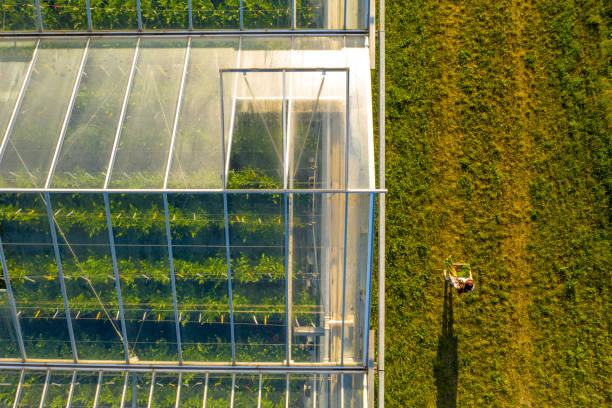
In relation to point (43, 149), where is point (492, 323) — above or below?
below

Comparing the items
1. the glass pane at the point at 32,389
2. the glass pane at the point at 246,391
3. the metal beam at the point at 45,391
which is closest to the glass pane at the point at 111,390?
the metal beam at the point at 45,391

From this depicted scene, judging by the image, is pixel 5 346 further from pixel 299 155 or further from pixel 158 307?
pixel 299 155

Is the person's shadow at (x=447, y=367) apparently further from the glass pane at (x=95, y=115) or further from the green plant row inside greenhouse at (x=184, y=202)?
the glass pane at (x=95, y=115)

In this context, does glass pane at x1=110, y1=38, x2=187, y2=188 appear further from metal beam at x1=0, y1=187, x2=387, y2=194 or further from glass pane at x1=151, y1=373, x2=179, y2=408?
glass pane at x1=151, y1=373, x2=179, y2=408

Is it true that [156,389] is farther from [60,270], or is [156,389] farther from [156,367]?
[60,270]

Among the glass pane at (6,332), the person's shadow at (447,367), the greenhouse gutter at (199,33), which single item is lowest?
the person's shadow at (447,367)

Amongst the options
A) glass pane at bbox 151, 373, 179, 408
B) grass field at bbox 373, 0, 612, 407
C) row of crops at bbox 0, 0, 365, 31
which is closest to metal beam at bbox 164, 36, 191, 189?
row of crops at bbox 0, 0, 365, 31

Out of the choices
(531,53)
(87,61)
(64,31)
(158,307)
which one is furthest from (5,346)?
(531,53)
